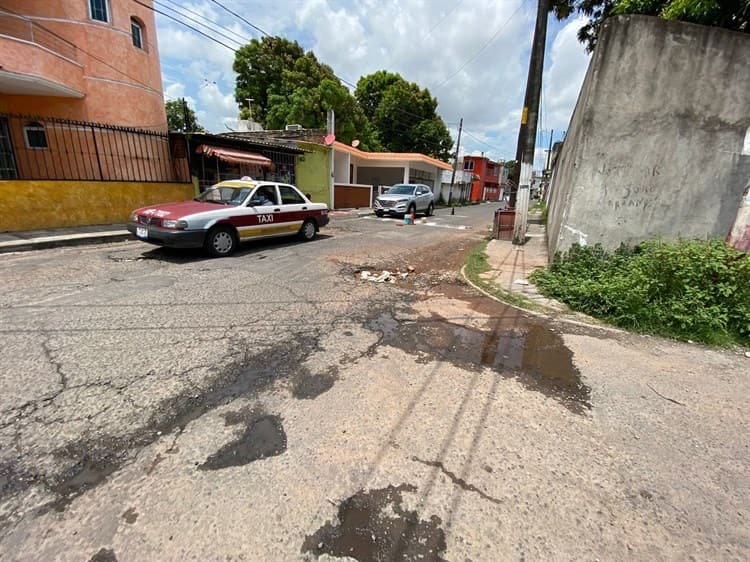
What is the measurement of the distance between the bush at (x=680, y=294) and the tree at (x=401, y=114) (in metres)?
30.4

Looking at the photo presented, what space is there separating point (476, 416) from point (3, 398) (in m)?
3.51

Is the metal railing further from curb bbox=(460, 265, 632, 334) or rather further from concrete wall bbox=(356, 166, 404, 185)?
concrete wall bbox=(356, 166, 404, 185)

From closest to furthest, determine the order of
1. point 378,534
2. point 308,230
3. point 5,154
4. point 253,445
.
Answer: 1. point 378,534
2. point 253,445
3. point 308,230
4. point 5,154

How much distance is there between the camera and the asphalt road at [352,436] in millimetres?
1682

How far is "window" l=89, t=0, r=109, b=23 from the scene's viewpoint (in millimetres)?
10703

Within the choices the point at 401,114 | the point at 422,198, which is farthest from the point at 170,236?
the point at 401,114

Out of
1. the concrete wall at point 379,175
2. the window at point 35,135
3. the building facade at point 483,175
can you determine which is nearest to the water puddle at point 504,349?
the window at point 35,135

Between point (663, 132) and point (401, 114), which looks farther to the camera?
point (401, 114)

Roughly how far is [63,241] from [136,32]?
9.03 meters

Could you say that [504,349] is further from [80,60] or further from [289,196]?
[80,60]

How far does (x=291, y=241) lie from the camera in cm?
930

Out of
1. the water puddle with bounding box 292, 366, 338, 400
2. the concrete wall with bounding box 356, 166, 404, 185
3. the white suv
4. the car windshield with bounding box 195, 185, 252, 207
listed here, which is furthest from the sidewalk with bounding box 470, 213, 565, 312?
the concrete wall with bounding box 356, 166, 404, 185

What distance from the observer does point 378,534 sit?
1681 mm

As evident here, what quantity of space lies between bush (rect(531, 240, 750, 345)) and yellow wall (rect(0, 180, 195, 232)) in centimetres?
1126
